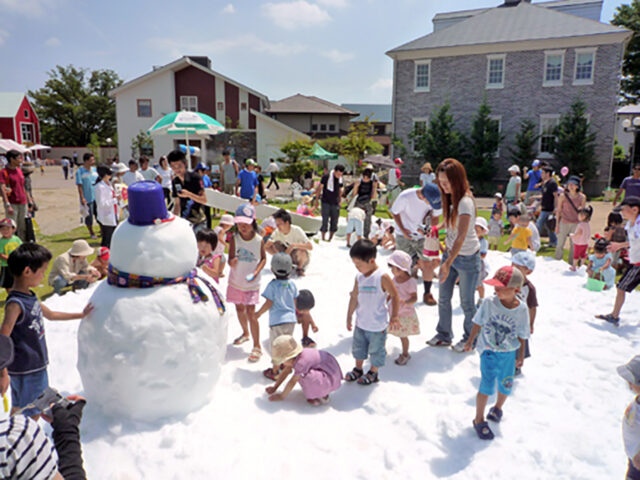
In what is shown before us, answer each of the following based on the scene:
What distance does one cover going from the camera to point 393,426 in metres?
3.88

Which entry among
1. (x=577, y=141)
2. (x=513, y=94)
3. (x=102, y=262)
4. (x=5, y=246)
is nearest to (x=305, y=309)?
(x=102, y=262)

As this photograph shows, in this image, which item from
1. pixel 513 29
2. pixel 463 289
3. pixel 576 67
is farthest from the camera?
pixel 513 29

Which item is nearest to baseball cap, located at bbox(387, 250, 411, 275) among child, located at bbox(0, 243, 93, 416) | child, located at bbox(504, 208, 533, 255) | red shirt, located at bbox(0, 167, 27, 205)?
child, located at bbox(0, 243, 93, 416)

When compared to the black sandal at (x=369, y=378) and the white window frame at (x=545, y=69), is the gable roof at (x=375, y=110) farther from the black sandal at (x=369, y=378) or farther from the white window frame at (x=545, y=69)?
the black sandal at (x=369, y=378)

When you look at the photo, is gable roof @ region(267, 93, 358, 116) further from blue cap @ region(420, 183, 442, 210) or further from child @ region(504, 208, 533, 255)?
blue cap @ region(420, 183, 442, 210)

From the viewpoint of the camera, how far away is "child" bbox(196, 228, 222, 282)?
5855mm

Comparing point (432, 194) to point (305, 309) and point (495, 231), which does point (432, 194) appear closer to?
point (305, 309)

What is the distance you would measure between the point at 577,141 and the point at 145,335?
993 inches

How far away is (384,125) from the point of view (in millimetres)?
57375

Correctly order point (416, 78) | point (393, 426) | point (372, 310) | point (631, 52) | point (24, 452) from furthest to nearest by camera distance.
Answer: point (631, 52), point (416, 78), point (372, 310), point (393, 426), point (24, 452)

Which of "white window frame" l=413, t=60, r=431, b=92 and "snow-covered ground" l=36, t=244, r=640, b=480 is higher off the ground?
"white window frame" l=413, t=60, r=431, b=92

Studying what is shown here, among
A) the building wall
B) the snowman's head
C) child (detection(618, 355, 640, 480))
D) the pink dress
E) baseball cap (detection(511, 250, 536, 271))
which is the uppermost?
the building wall

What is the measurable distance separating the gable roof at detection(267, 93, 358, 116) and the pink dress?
128ft

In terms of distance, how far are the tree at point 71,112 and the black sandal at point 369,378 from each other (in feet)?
188
